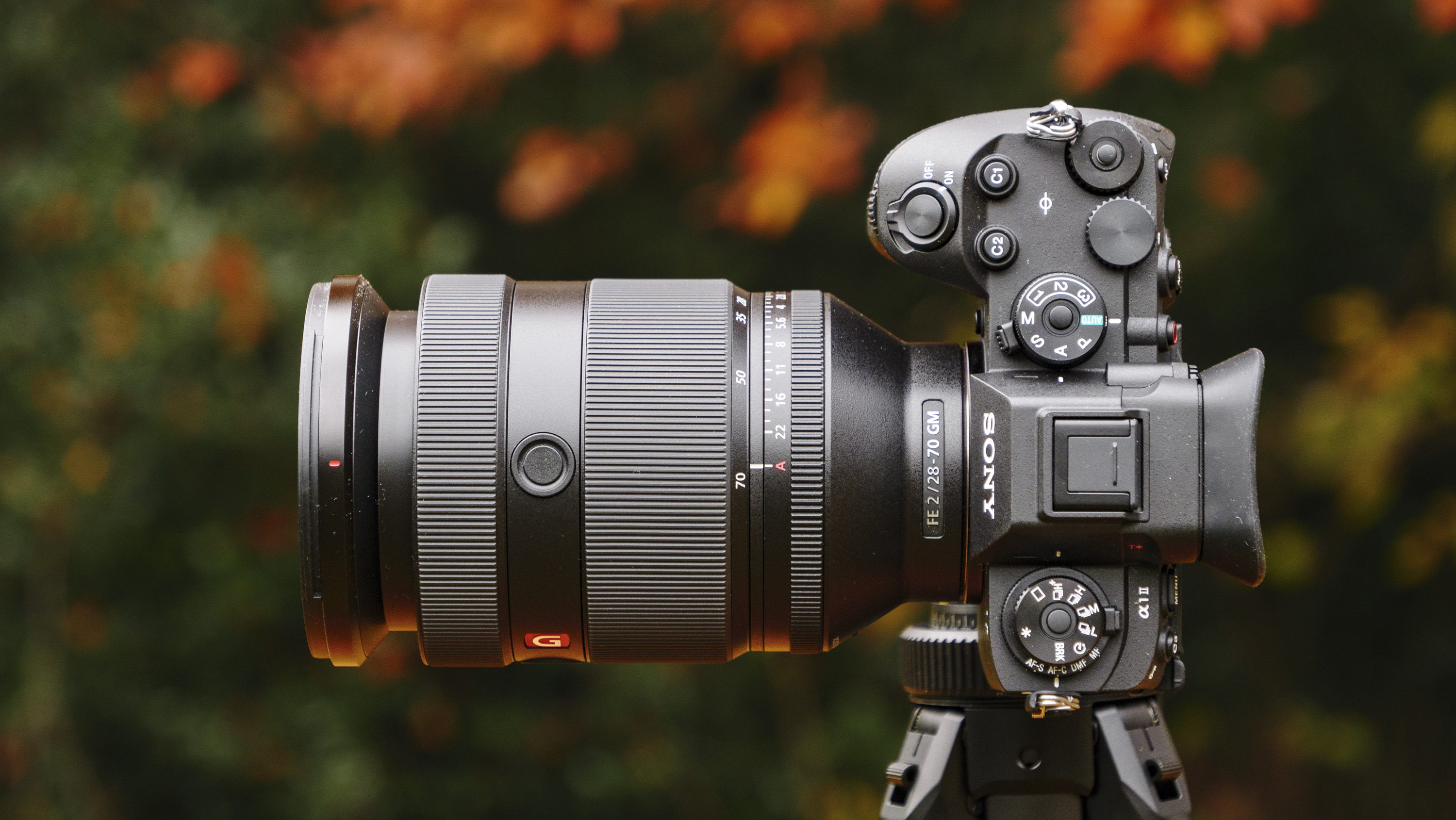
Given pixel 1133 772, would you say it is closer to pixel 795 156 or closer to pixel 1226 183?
pixel 795 156

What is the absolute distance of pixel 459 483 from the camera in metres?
1.67

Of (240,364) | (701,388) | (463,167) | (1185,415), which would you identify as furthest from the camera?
(463,167)

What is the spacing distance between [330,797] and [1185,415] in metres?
2.56

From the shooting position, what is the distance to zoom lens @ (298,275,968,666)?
167cm

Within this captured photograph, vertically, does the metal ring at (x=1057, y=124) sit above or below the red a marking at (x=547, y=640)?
above

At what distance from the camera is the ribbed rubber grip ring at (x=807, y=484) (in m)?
1.70

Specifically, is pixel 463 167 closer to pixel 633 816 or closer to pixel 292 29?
pixel 292 29

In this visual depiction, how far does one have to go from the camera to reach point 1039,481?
1.60 m

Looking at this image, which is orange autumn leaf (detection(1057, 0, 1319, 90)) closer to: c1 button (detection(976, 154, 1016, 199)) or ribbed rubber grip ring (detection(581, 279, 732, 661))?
c1 button (detection(976, 154, 1016, 199))

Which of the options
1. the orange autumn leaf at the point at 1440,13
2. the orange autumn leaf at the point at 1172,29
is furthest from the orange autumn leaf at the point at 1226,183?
the orange autumn leaf at the point at 1440,13

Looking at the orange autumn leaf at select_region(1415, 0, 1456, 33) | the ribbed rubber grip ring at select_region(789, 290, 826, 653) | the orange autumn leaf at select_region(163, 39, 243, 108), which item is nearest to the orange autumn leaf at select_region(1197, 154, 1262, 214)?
the orange autumn leaf at select_region(1415, 0, 1456, 33)

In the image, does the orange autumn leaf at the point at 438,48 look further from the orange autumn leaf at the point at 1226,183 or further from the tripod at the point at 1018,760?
the tripod at the point at 1018,760

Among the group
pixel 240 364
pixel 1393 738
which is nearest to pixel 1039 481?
pixel 240 364

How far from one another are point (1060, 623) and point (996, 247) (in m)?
0.47
